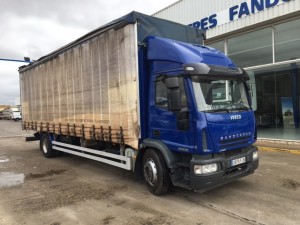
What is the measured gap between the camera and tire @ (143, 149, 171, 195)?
5.61 meters

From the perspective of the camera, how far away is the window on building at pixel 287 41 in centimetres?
1129

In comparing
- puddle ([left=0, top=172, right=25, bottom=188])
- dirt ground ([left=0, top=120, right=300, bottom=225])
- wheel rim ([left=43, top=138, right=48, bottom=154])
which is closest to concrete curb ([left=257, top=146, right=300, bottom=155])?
dirt ground ([left=0, top=120, right=300, bottom=225])

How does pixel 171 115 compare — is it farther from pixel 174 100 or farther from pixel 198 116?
pixel 198 116

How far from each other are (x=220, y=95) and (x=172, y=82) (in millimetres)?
1005

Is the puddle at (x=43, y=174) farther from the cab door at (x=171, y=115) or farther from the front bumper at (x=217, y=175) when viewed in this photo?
the front bumper at (x=217, y=175)

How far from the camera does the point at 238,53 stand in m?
13.5

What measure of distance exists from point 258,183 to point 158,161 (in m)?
2.43

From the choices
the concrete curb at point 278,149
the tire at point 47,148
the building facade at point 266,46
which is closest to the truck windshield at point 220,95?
the concrete curb at point 278,149

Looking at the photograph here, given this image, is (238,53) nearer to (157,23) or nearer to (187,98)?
(157,23)

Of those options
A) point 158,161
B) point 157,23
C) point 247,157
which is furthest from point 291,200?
point 157,23

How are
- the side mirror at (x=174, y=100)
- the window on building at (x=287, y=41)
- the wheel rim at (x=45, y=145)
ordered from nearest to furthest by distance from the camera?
1. the side mirror at (x=174, y=100)
2. the wheel rim at (x=45, y=145)
3. the window on building at (x=287, y=41)

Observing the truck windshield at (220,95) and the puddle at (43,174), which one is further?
the puddle at (43,174)

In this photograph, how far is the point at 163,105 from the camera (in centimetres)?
568

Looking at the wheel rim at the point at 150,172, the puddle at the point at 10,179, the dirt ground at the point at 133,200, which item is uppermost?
the wheel rim at the point at 150,172
